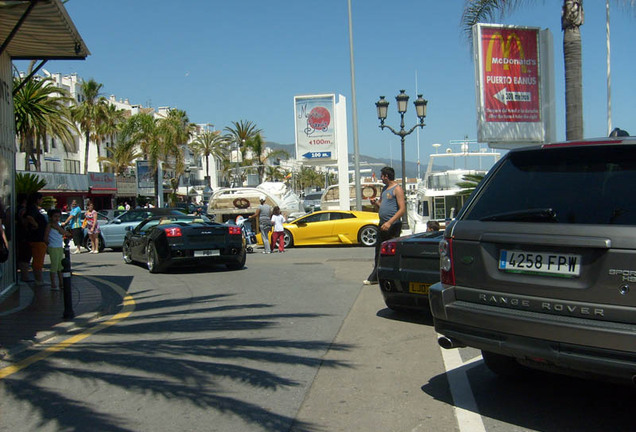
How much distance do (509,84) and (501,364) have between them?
1087cm

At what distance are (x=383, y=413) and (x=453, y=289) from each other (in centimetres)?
106

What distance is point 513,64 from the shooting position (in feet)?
47.9

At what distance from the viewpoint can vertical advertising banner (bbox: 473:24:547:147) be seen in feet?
46.6

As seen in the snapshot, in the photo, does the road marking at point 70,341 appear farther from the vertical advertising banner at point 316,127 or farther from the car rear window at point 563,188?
the vertical advertising banner at point 316,127

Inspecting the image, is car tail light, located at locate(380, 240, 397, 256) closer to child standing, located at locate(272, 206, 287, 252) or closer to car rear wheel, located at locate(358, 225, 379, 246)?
child standing, located at locate(272, 206, 287, 252)

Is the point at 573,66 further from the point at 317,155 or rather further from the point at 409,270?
the point at 317,155

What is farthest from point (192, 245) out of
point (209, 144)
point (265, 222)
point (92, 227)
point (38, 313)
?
point (209, 144)

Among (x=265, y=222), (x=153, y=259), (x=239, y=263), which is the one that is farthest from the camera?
(x=265, y=222)

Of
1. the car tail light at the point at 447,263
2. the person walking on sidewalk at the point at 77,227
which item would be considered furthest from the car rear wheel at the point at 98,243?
the car tail light at the point at 447,263

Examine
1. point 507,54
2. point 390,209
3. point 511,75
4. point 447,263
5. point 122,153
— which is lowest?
point 447,263

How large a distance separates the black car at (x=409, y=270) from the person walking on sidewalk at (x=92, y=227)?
15.1 meters

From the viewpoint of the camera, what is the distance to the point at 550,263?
12.7 ft

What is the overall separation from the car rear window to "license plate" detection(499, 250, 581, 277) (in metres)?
0.23

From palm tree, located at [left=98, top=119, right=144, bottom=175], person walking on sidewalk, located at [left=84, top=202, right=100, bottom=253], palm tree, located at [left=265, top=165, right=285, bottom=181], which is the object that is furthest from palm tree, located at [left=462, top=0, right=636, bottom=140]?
palm tree, located at [left=265, top=165, right=285, bottom=181]
